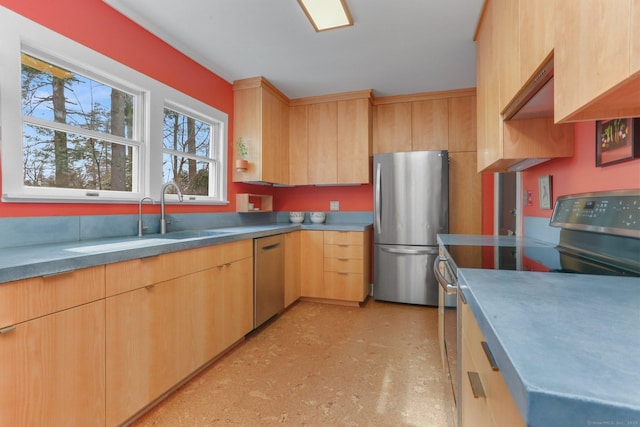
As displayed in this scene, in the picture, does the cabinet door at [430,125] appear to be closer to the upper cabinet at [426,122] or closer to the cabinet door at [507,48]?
the upper cabinet at [426,122]

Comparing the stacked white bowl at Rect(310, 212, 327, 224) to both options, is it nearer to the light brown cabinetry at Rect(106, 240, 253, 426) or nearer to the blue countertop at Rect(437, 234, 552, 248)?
the light brown cabinetry at Rect(106, 240, 253, 426)

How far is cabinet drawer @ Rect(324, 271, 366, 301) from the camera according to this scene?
3186 millimetres

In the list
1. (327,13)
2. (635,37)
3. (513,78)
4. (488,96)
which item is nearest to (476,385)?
(635,37)

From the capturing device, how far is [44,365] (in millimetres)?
1073

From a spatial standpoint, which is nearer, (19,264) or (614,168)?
(19,264)

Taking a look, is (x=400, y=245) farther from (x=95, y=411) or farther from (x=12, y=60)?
(x=12, y=60)

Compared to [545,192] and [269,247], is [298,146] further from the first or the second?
[545,192]

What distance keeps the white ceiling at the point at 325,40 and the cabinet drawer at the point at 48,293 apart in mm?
→ 1780

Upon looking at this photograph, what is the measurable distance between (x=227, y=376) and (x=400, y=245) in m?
2.12

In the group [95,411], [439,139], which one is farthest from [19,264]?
[439,139]

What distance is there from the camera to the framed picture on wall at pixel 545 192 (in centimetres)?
166

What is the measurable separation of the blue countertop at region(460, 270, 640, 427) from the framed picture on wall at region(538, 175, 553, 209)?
1059 mm

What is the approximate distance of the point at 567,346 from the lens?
0.40 metres

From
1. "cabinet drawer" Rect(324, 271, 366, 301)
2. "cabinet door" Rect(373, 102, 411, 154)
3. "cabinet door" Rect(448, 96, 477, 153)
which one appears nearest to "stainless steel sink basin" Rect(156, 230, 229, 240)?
"cabinet drawer" Rect(324, 271, 366, 301)
